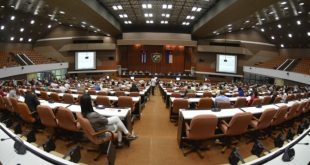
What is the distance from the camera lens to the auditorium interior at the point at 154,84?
5.06 metres

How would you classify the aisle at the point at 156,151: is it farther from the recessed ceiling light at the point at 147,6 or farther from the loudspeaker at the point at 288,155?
the recessed ceiling light at the point at 147,6

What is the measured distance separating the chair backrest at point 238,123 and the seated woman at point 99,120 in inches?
99.1

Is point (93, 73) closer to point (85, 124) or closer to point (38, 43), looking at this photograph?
point (38, 43)

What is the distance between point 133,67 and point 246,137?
2896cm

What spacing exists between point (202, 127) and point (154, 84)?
13.9m

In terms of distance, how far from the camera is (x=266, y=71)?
27.0m

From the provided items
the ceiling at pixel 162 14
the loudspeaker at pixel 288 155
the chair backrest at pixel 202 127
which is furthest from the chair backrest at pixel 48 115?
the ceiling at pixel 162 14

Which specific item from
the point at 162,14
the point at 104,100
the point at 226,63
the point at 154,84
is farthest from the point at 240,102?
A: the point at 226,63

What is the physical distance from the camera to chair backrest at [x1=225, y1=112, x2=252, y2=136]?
5329 millimetres

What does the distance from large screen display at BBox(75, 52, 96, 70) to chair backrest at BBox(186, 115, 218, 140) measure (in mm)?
29239

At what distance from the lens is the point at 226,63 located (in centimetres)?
3206

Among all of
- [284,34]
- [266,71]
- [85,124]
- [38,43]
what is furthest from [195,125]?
[38,43]

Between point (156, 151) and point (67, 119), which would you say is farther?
point (156, 151)

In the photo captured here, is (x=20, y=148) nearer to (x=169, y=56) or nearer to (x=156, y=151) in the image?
(x=156, y=151)
